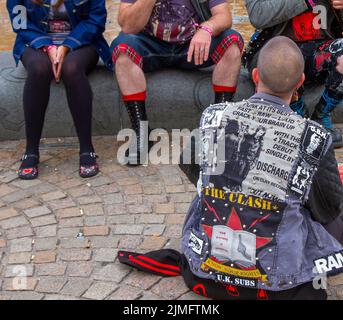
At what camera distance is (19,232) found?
11.2 feet

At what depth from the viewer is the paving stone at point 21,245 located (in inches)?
128

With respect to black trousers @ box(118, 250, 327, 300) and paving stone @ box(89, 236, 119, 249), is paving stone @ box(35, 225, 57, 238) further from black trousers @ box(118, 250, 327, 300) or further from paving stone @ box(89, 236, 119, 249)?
black trousers @ box(118, 250, 327, 300)

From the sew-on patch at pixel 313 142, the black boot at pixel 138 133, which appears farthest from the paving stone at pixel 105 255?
the sew-on patch at pixel 313 142

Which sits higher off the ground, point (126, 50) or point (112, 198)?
point (126, 50)

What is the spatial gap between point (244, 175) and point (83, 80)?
1.91 m

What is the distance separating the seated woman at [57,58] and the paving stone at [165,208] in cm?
62

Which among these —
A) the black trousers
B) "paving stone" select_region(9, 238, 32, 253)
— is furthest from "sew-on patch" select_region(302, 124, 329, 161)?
"paving stone" select_region(9, 238, 32, 253)

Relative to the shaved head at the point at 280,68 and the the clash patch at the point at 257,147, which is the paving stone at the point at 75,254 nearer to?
the the clash patch at the point at 257,147

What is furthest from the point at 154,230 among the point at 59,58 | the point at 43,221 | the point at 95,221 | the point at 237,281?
the point at 59,58

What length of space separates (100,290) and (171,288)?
347 millimetres

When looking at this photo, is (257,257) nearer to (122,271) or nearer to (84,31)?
(122,271)

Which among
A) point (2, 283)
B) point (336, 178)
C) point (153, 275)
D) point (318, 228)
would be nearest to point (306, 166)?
point (336, 178)

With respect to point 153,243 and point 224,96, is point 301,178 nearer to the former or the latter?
point 153,243

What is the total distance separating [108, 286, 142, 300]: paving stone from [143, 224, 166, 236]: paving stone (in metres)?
0.52
